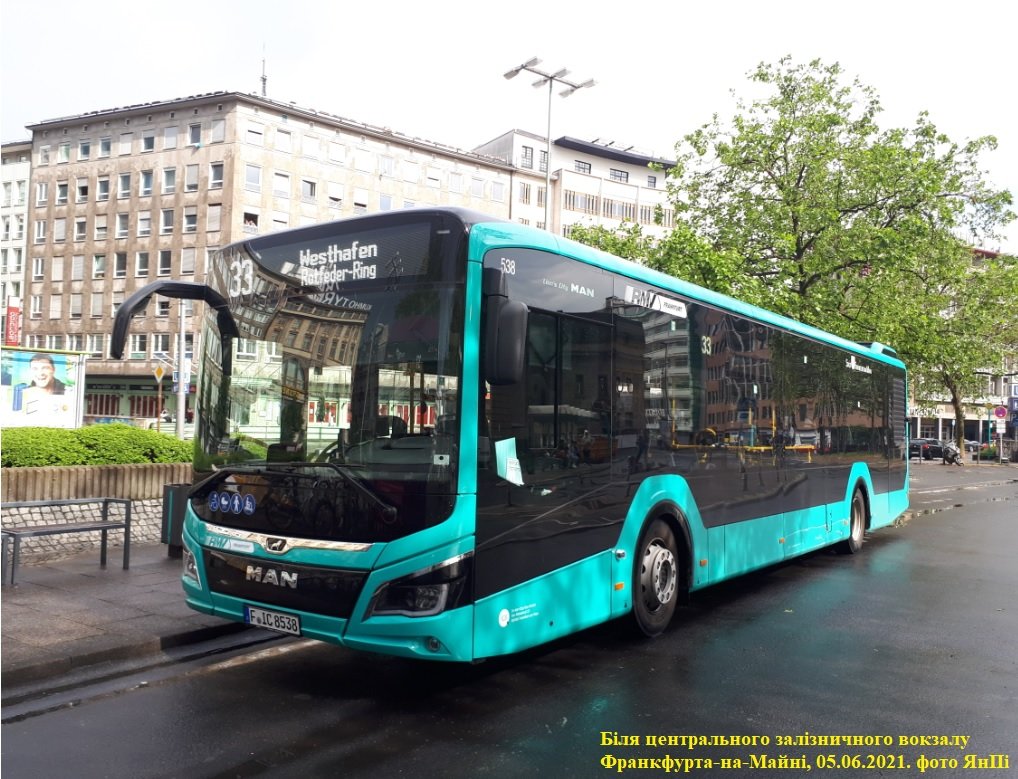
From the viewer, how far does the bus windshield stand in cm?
517

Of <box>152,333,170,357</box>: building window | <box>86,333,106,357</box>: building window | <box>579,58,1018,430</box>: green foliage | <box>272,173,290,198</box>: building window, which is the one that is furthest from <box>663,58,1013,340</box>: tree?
<box>86,333,106,357</box>: building window

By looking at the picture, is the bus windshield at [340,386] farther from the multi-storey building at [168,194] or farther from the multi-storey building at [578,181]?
the multi-storey building at [578,181]

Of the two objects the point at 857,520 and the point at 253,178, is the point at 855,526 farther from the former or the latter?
the point at 253,178

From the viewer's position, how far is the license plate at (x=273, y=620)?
5.46 metres

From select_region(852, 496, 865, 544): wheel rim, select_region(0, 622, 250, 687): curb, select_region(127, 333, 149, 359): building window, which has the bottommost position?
select_region(0, 622, 250, 687): curb

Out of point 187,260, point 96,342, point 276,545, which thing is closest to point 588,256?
point 276,545

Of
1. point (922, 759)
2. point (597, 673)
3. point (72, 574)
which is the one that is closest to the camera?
point (922, 759)

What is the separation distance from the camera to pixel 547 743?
16.1ft

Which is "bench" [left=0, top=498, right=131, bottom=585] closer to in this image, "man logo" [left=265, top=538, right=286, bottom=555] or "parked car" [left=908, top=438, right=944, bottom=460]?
"man logo" [left=265, top=538, right=286, bottom=555]

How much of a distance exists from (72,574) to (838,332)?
1760 centimetres

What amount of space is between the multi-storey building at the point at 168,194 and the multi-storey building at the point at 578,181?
4119 mm

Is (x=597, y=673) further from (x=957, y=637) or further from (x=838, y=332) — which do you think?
(x=838, y=332)

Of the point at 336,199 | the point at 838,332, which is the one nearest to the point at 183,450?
the point at 838,332

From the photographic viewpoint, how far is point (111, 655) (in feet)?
20.6
